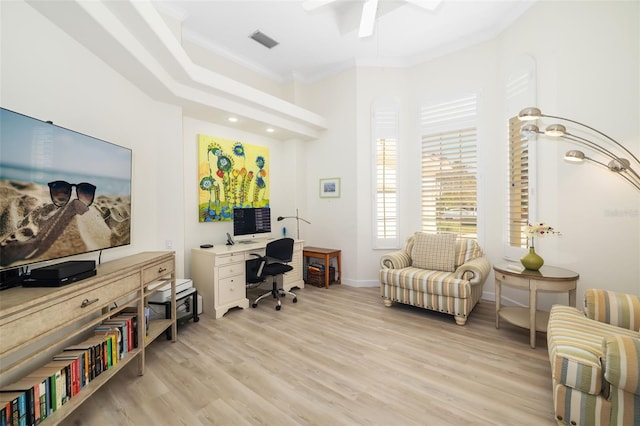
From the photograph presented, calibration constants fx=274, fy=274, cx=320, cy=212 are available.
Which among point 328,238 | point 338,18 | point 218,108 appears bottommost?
point 328,238

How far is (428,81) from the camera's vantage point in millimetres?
4289

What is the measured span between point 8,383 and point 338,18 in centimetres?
451

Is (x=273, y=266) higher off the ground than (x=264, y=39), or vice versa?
(x=264, y=39)

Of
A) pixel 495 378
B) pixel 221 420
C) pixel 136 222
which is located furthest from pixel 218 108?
pixel 495 378

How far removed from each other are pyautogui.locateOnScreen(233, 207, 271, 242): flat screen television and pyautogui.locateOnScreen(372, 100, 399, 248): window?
5.82 ft

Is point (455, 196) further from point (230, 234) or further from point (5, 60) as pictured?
point (5, 60)

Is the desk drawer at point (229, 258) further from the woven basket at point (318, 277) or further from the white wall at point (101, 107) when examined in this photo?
the woven basket at point (318, 277)

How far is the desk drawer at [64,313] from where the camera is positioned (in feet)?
4.03

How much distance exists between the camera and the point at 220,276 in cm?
331

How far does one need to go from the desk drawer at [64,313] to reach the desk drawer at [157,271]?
19 cm

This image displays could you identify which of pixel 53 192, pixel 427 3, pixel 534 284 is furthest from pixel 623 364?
pixel 53 192

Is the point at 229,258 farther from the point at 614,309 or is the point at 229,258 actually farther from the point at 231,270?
the point at 614,309

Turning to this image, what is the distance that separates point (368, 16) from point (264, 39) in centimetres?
184

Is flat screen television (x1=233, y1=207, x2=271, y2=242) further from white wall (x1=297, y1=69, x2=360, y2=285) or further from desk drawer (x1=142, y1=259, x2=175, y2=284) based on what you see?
desk drawer (x1=142, y1=259, x2=175, y2=284)
